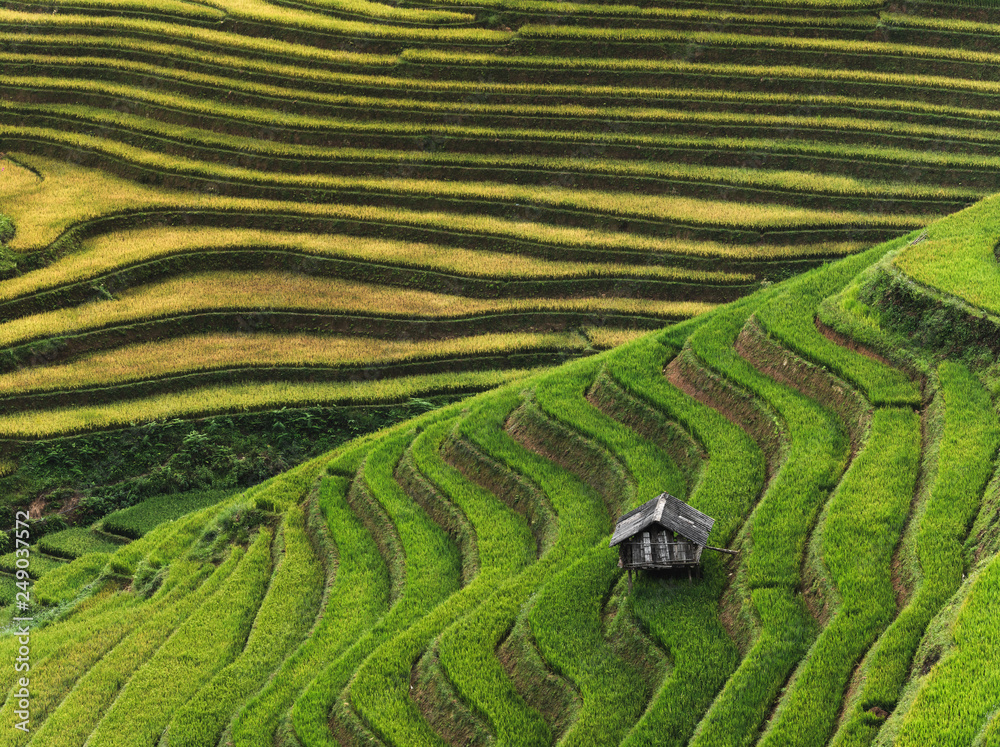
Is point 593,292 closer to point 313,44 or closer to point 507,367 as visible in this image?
point 507,367

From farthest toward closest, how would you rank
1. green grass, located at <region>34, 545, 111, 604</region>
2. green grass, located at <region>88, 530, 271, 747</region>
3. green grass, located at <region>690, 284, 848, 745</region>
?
green grass, located at <region>34, 545, 111, 604</region>, green grass, located at <region>88, 530, 271, 747</region>, green grass, located at <region>690, 284, 848, 745</region>

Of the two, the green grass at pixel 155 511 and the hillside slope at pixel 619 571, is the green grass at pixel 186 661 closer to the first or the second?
the hillside slope at pixel 619 571

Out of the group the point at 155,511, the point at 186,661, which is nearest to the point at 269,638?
the point at 186,661

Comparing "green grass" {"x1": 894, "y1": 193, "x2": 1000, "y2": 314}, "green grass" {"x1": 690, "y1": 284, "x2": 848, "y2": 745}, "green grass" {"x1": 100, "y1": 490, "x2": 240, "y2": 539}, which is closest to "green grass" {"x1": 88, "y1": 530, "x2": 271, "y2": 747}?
"green grass" {"x1": 100, "y1": 490, "x2": 240, "y2": 539}

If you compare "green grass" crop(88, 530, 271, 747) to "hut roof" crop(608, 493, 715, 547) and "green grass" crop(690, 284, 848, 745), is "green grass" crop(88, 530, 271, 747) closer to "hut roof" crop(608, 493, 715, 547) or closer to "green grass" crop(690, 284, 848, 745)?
"hut roof" crop(608, 493, 715, 547)

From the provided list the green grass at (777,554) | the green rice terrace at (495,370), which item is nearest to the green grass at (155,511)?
the green rice terrace at (495,370)

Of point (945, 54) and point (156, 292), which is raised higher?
point (945, 54)

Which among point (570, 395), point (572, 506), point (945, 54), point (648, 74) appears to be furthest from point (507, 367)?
point (945, 54)
